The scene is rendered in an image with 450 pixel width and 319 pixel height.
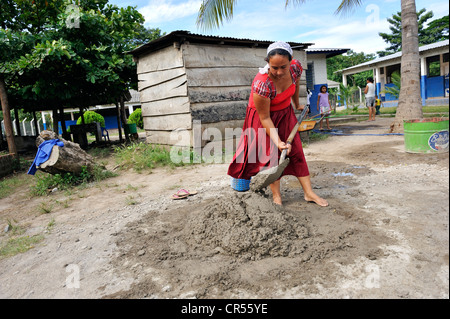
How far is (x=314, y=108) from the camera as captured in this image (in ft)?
42.9

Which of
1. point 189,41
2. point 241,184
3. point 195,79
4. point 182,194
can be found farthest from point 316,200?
point 189,41

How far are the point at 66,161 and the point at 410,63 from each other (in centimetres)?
699

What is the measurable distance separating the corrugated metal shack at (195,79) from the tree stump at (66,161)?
6.45 feet

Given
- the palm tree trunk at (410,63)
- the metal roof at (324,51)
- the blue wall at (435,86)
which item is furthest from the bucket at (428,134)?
the blue wall at (435,86)

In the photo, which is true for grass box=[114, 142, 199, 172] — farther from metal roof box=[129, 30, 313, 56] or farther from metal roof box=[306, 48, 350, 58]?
metal roof box=[306, 48, 350, 58]

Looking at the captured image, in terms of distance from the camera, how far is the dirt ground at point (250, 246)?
70.7 inches

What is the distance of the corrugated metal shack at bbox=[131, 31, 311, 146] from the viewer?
606 centimetres

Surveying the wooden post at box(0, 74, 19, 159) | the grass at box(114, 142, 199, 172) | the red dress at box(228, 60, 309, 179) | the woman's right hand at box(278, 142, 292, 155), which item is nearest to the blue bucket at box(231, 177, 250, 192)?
the red dress at box(228, 60, 309, 179)

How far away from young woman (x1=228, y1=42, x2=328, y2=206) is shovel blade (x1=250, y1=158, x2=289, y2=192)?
0.13m

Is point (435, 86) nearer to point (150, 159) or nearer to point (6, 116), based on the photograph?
point (150, 159)

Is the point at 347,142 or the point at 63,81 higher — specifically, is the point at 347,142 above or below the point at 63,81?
below
